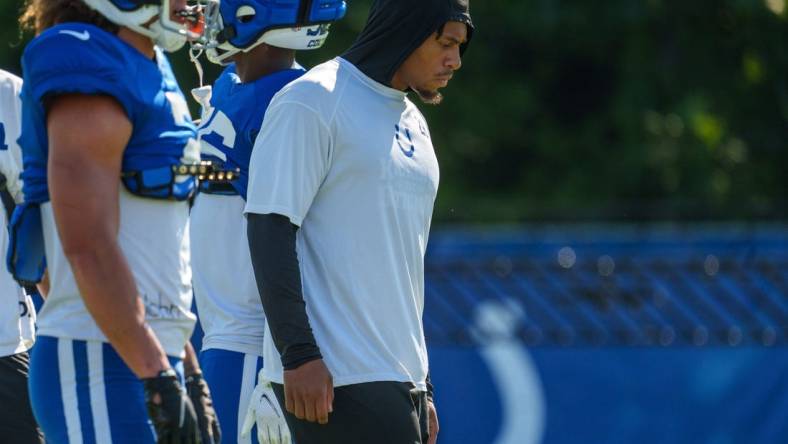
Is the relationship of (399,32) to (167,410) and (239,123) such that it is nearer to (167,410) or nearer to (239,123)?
(239,123)

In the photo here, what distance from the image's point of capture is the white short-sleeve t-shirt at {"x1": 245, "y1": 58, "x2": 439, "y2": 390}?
3.66 metres

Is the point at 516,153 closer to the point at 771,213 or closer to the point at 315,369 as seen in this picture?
the point at 771,213

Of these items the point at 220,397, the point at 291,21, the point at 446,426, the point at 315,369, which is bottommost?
the point at 446,426

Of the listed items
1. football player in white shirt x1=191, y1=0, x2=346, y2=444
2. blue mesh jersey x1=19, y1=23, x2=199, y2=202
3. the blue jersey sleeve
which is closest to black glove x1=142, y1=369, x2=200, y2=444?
blue mesh jersey x1=19, y1=23, x2=199, y2=202

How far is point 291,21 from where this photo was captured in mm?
4316

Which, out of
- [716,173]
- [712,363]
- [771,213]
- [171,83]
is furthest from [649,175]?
[171,83]

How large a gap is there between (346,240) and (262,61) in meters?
0.89

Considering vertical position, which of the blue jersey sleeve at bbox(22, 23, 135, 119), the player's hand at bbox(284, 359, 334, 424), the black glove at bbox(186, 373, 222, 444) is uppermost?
the blue jersey sleeve at bbox(22, 23, 135, 119)

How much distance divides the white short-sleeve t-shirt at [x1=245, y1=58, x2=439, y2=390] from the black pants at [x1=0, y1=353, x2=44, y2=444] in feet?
3.10

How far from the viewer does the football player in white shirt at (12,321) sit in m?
4.25

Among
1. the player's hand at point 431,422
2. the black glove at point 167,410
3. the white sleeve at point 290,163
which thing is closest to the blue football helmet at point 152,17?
the white sleeve at point 290,163

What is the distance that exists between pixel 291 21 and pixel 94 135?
147cm

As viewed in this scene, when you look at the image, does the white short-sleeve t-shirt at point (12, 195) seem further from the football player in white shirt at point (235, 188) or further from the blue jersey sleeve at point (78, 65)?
the blue jersey sleeve at point (78, 65)

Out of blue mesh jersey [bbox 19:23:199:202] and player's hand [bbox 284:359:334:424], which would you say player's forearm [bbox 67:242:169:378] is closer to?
blue mesh jersey [bbox 19:23:199:202]
